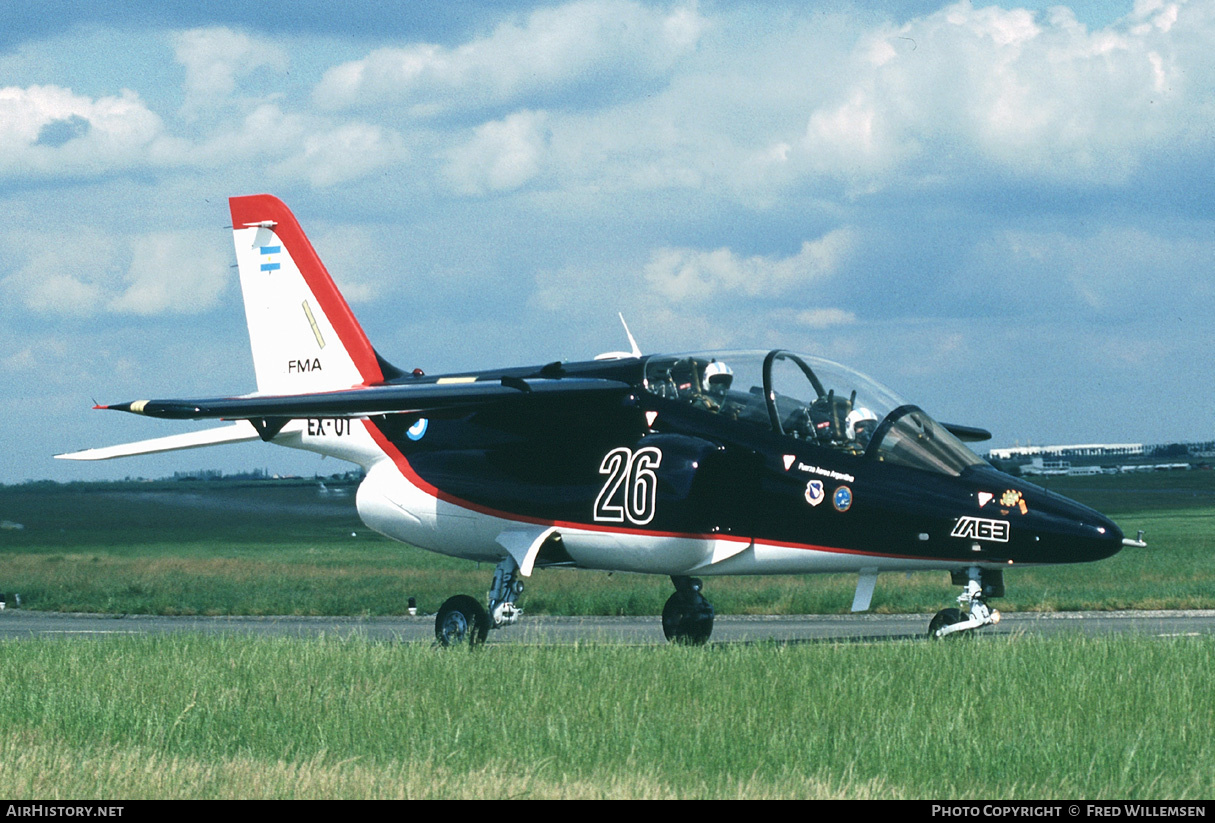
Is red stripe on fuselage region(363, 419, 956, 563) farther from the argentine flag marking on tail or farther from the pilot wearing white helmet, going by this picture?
the argentine flag marking on tail

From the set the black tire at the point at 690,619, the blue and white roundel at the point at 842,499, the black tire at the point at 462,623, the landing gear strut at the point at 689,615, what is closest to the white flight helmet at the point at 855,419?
the blue and white roundel at the point at 842,499

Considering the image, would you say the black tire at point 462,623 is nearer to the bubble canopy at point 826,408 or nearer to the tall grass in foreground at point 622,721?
the tall grass in foreground at point 622,721

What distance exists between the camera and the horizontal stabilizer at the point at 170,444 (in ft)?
67.9

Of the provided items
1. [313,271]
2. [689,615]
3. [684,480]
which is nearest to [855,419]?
[684,480]


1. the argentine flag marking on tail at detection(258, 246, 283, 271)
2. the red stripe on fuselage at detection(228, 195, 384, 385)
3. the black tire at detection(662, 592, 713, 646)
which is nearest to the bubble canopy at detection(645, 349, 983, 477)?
the black tire at detection(662, 592, 713, 646)

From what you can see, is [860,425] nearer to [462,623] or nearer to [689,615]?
[689,615]

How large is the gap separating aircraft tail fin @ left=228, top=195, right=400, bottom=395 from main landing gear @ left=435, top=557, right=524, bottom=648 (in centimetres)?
457

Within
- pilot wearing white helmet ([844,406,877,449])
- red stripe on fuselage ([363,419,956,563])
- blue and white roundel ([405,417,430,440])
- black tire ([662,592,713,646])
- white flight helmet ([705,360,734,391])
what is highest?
white flight helmet ([705,360,734,391])

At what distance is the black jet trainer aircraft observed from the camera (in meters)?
14.4

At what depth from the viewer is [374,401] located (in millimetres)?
15602

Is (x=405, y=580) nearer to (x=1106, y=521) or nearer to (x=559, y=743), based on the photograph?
(x=1106, y=521)

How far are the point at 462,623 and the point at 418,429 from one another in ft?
9.18

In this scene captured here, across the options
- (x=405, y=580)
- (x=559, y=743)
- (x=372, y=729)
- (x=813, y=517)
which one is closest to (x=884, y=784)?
(x=559, y=743)

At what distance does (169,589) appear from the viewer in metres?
33.2
